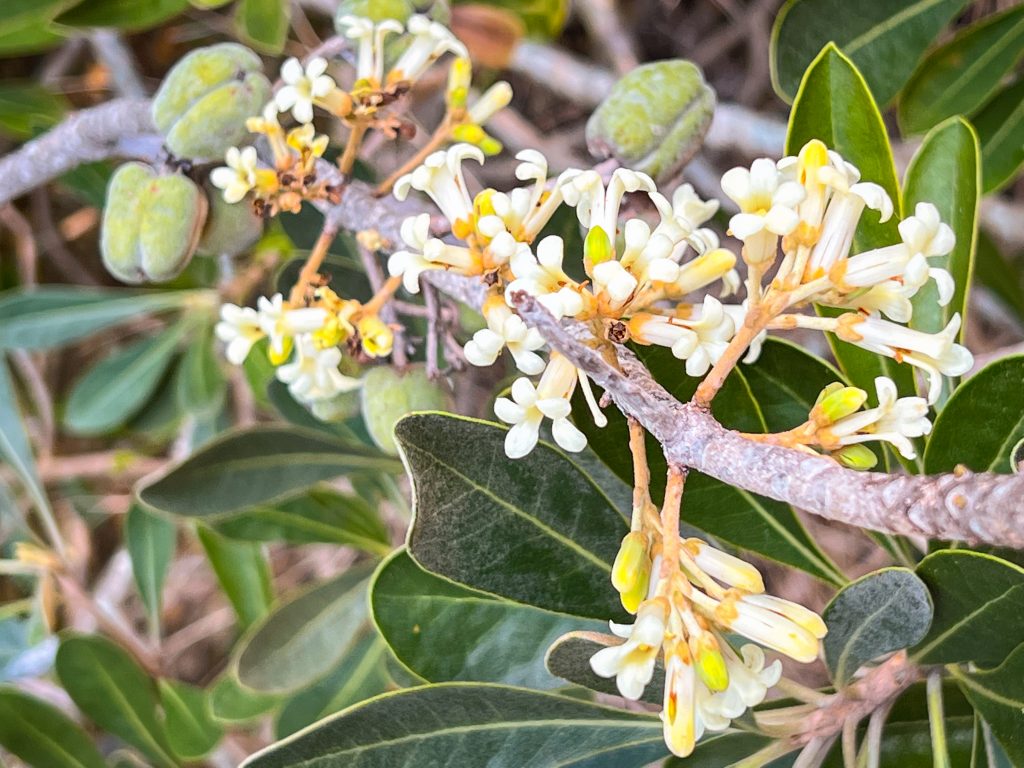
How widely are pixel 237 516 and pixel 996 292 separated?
147cm

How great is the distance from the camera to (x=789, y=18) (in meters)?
1.17

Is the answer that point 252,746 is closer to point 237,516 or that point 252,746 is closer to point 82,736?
point 82,736

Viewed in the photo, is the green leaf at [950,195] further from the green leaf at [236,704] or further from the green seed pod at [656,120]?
the green leaf at [236,704]

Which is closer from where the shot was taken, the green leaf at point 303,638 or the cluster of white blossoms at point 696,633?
the cluster of white blossoms at point 696,633

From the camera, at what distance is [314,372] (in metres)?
0.93

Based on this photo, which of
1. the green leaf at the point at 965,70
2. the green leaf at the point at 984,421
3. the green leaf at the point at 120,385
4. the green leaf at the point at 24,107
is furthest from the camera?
the green leaf at the point at 120,385

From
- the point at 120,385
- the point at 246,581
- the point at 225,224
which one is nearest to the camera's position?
the point at 225,224

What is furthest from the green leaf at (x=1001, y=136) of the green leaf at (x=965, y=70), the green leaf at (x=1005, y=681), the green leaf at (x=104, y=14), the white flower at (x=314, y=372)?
the green leaf at (x=104, y=14)

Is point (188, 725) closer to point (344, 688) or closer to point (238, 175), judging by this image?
point (344, 688)

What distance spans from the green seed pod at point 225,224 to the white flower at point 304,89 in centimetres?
17

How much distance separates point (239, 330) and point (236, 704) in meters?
1.02

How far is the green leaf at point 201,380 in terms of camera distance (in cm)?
201

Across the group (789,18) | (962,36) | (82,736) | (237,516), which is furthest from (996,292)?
(82,736)

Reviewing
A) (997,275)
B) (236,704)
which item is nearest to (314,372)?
(236,704)
